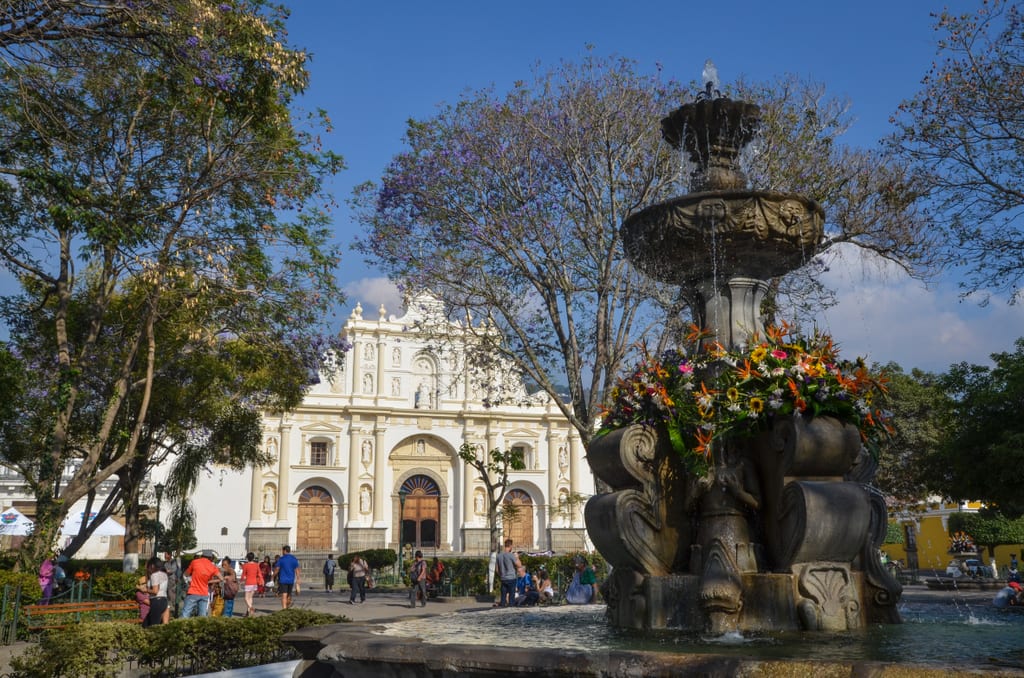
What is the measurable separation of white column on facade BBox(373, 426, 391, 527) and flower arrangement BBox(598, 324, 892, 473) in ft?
118

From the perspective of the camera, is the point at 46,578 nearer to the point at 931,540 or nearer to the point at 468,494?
the point at 468,494

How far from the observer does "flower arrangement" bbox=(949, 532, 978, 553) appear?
25594 mm

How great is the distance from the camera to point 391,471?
41.7 m

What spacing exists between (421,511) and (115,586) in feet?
87.4

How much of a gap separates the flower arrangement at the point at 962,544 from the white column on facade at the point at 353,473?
24977mm

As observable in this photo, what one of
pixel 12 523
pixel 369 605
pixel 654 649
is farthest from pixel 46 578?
pixel 654 649

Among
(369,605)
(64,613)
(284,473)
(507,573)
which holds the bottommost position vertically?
(369,605)

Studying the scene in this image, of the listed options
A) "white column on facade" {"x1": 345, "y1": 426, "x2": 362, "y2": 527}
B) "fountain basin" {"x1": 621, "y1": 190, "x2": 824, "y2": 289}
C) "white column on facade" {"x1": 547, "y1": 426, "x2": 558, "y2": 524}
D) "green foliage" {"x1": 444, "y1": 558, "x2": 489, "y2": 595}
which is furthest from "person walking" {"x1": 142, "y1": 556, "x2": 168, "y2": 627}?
"white column on facade" {"x1": 547, "y1": 426, "x2": 558, "y2": 524}

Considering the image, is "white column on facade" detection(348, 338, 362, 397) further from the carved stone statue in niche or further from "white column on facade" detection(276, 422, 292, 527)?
the carved stone statue in niche

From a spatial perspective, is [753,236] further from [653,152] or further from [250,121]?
[653,152]

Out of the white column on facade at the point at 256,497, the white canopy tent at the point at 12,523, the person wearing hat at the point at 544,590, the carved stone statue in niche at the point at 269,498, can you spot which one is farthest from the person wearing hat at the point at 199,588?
the carved stone statue in niche at the point at 269,498

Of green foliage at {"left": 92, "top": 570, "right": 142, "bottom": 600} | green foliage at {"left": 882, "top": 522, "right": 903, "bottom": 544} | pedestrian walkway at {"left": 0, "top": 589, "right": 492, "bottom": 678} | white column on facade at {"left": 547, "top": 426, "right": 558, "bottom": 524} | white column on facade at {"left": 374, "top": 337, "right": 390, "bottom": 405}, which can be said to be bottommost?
pedestrian walkway at {"left": 0, "top": 589, "right": 492, "bottom": 678}

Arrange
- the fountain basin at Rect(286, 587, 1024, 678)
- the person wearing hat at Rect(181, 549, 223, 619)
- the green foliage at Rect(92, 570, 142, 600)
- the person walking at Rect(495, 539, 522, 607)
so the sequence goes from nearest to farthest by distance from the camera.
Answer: the fountain basin at Rect(286, 587, 1024, 678) < the person wearing hat at Rect(181, 549, 223, 619) < the person walking at Rect(495, 539, 522, 607) < the green foliage at Rect(92, 570, 142, 600)

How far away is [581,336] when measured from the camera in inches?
605
